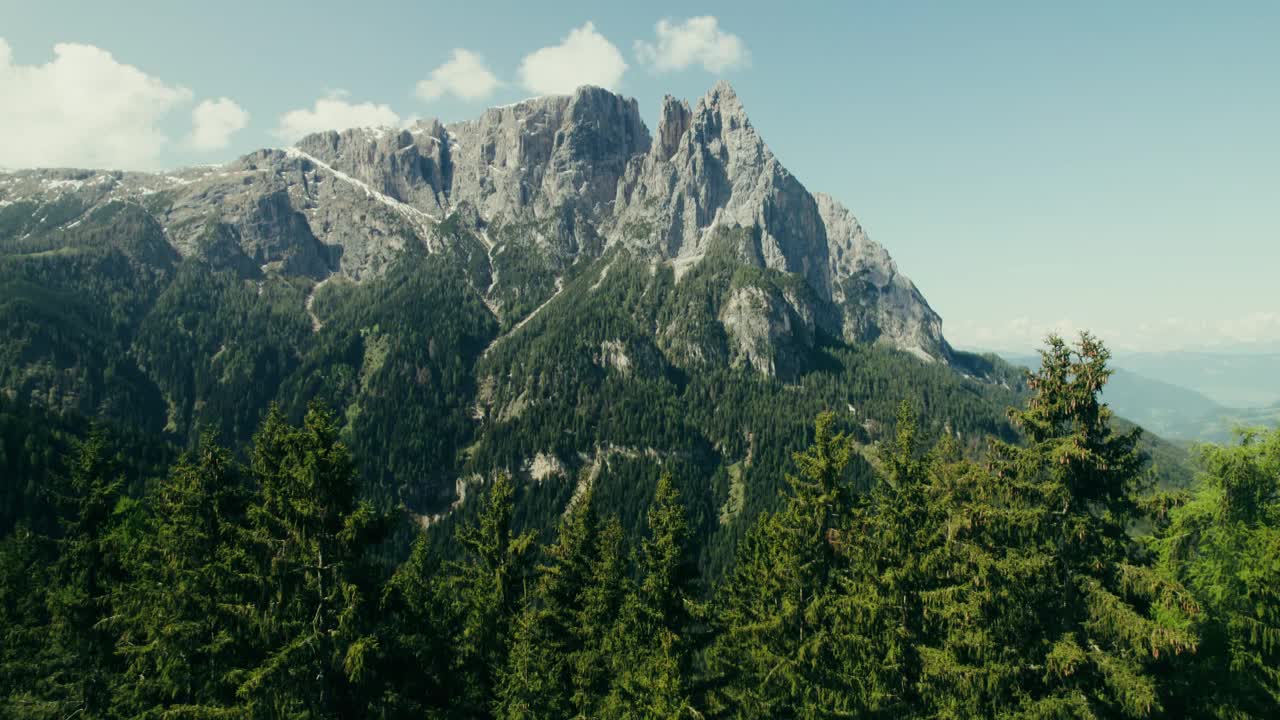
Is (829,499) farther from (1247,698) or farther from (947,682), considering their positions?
(1247,698)

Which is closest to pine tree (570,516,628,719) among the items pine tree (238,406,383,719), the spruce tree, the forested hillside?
the forested hillside

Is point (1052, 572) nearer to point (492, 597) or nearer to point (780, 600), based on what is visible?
point (780, 600)

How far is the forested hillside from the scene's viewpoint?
17703 mm

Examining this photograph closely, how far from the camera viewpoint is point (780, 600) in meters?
27.5

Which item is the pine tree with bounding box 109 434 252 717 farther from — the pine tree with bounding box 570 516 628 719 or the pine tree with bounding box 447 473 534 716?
the pine tree with bounding box 570 516 628 719

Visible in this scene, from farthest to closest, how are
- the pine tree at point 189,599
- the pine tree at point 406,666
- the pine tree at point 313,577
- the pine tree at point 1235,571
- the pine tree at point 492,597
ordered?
1. the pine tree at point 492,597
2. the pine tree at point 1235,571
3. the pine tree at point 406,666
4. the pine tree at point 189,599
5. the pine tree at point 313,577

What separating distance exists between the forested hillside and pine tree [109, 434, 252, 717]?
0.35ft

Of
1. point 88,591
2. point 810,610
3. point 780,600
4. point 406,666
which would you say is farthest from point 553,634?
point 88,591

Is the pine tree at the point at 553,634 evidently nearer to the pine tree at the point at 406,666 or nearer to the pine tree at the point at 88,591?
the pine tree at the point at 406,666

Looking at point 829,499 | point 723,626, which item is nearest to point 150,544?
point 723,626

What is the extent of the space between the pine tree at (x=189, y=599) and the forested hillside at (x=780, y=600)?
0.11 m

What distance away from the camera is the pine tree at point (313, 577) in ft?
55.4

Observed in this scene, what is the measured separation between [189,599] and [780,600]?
23045 mm

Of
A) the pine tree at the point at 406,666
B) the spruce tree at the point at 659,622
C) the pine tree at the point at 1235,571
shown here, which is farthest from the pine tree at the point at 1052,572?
the pine tree at the point at 406,666
